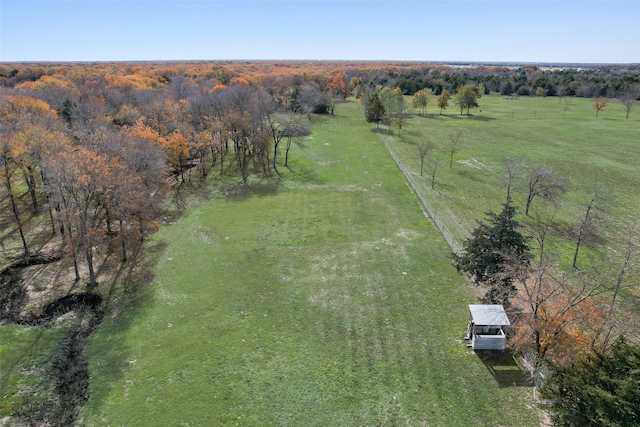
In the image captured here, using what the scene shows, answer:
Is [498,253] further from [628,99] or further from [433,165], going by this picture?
[628,99]

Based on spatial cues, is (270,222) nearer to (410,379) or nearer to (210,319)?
(210,319)

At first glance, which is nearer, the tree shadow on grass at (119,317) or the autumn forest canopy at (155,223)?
the autumn forest canopy at (155,223)

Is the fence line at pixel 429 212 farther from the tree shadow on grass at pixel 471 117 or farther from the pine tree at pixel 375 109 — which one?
the tree shadow on grass at pixel 471 117

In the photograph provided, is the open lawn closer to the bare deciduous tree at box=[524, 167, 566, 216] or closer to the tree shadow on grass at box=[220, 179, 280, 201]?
the bare deciduous tree at box=[524, 167, 566, 216]

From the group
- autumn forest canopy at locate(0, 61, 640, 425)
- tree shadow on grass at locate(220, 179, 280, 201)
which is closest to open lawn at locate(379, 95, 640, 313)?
autumn forest canopy at locate(0, 61, 640, 425)

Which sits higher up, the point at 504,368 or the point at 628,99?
the point at 628,99

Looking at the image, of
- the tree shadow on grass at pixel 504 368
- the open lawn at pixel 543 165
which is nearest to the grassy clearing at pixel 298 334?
the tree shadow on grass at pixel 504 368

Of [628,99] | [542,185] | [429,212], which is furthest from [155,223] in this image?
[628,99]
